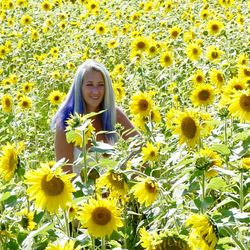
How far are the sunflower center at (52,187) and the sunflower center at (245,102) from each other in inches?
28.8

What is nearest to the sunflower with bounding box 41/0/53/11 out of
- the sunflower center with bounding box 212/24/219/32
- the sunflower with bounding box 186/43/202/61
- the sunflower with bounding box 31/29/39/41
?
the sunflower with bounding box 31/29/39/41

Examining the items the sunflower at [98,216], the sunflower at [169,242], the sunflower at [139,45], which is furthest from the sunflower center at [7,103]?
the sunflower at [169,242]

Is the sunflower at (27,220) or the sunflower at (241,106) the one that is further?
the sunflower at (241,106)

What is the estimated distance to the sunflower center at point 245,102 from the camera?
7.18 ft

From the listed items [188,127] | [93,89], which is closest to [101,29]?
[93,89]

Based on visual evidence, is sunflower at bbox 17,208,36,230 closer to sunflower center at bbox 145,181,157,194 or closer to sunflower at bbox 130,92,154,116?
sunflower center at bbox 145,181,157,194

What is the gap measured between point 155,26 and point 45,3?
5.01 feet

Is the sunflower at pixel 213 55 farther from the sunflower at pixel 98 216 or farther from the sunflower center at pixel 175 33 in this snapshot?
the sunflower at pixel 98 216

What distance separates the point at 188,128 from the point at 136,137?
1.03 feet

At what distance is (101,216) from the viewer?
64.9 inches

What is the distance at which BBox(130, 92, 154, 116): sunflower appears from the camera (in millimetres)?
2500

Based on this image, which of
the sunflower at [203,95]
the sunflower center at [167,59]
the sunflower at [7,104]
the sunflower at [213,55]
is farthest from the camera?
the sunflower center at [167,59]

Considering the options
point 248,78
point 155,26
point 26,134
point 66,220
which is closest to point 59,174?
point 66,220

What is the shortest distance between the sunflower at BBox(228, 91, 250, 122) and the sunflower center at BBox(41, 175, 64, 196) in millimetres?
713
